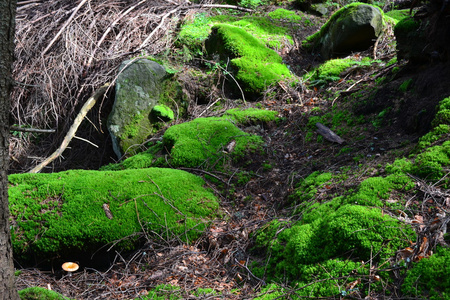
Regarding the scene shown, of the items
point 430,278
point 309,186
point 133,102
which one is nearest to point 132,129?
point 133,102

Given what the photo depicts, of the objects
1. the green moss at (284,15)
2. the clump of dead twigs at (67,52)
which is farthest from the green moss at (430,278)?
the green moss at (284,15)

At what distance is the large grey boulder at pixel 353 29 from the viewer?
677 cm

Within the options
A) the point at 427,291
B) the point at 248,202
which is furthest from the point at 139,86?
the point at 427,291

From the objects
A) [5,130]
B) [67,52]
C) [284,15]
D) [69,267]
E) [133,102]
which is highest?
[284,15]

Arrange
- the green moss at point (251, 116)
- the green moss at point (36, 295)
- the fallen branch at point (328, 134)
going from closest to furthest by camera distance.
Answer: the green moss at point (36, 295) → the fallen branch at point (328, 134) → the green moss at point (251, 116)

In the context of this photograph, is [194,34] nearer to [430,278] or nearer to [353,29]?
[353,29]

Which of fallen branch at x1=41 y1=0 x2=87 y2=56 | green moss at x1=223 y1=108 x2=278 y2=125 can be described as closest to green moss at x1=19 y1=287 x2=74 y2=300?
green moss at x1=223 y1=108 x2=278 y2=125

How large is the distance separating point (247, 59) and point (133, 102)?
259 centimetres

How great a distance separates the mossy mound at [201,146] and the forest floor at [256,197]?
0.31 meters

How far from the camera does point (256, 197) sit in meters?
4.28

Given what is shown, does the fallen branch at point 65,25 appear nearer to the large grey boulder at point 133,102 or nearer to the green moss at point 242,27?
the large grey boulder at point 133,102

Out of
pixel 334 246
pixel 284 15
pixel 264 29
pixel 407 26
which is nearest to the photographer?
pixel 334 246

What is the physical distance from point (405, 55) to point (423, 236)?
127 inches

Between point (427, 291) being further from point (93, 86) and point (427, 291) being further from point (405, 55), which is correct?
point (93, 86)
